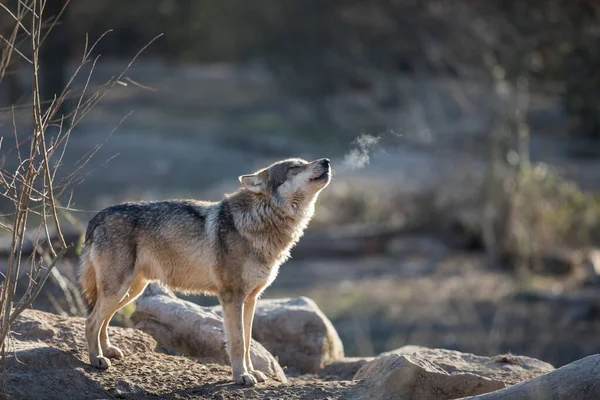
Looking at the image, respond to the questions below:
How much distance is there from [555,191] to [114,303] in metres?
10.6

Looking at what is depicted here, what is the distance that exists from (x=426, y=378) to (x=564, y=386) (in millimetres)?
1181

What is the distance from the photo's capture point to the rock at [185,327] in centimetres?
781

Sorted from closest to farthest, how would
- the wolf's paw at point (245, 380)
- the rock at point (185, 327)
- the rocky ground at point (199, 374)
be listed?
the rocky ground at point (199, 374) → the wolf's paw at point (245, 380) → the rock at point (185, 327)

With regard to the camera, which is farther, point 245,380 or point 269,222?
point 269,222

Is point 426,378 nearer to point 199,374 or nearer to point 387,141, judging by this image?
point 199,374

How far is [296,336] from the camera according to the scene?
339 inches

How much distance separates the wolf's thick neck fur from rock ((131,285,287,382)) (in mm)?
1011

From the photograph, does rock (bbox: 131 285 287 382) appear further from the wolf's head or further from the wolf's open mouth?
the wolf's open mouth

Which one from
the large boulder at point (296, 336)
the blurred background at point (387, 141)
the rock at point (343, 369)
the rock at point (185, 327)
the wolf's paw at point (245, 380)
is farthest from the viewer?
the blurred background at point (387, 141)

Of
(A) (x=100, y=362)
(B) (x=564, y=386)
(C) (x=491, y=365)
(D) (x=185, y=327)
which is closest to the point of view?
(B) (x=564, y=386)

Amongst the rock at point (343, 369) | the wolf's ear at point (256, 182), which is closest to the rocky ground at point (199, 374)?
the rock at point (343, 369)

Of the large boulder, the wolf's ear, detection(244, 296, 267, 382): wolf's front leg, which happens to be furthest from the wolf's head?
the large boulder

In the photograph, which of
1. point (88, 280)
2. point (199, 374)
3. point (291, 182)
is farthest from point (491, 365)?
point (88, 280)

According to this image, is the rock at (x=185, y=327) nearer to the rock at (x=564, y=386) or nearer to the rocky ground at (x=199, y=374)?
the rocky ground at (x=199, y=374)
